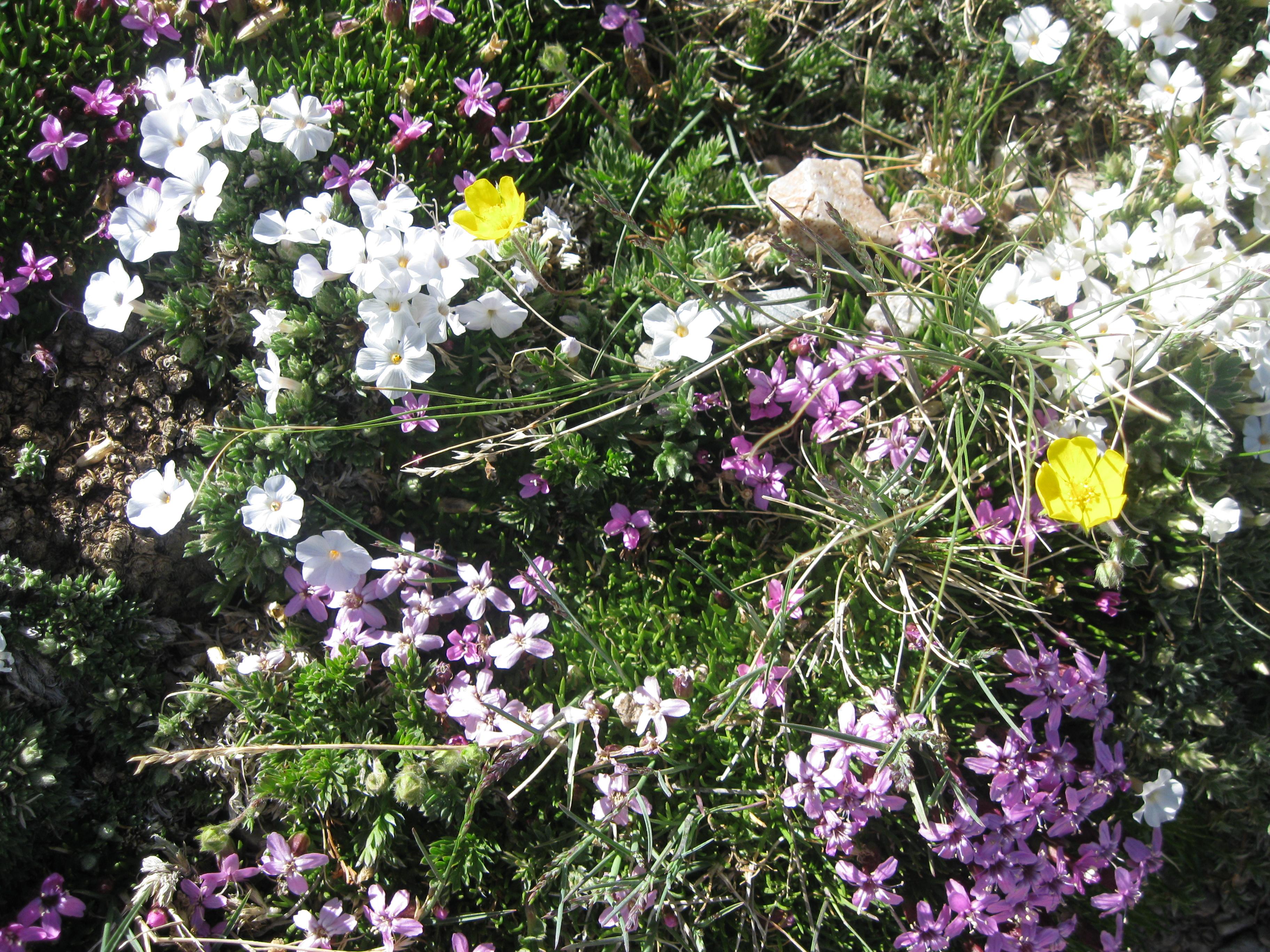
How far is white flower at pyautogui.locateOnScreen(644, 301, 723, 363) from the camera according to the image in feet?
10.5

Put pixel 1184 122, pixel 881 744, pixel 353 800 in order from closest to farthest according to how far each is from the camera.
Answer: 1. pixel 881 744
2. pixel 353 800
3. pixel 1184 122

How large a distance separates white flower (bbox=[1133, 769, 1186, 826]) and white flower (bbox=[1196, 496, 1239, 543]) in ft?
3.03

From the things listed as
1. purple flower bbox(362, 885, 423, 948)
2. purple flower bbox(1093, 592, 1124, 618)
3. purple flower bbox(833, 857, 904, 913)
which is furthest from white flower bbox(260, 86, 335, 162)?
purple flower bbox(1093, 592, 1124, 618)

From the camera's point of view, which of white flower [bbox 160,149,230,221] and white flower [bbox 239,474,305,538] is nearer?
white flower [bbox 239,474,305,538]

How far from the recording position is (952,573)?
3258 millimetres

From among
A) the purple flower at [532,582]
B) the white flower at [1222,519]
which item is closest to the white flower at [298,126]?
the purple flower at [532,582]

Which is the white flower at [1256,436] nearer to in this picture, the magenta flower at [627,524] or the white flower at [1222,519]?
the white flower at [1222,519]

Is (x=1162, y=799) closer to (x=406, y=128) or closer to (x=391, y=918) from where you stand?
(x=391, y=918)

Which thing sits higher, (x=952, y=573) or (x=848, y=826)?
(x=952, y=573)

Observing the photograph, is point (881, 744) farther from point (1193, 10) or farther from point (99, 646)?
point (1193, 10)

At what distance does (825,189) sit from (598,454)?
1.57m

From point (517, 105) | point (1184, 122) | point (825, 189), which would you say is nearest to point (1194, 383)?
point (1184, 122)

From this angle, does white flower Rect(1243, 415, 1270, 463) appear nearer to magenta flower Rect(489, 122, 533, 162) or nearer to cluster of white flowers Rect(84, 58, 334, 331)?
magenta flower Rect(489, 122, 533, 162)

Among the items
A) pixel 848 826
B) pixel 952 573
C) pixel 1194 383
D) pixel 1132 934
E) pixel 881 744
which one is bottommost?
pixel 1132 934
